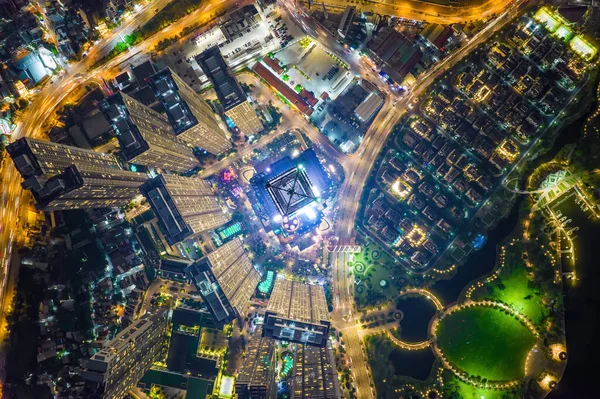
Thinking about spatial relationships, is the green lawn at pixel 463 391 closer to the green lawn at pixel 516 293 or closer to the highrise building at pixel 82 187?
the green lawn at pixel 516 293

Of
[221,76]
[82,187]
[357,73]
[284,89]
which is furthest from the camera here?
[357,73]

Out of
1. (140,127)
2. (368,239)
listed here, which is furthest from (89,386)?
(368,239)

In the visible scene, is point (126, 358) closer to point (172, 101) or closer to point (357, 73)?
point (172, 101)

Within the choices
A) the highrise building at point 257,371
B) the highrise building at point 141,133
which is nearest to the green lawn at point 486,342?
the highrise building at point 257,371

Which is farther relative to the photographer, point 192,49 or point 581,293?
point 192,49

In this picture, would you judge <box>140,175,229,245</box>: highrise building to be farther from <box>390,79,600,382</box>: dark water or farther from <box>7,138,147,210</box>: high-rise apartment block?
<box>390,79,600,382</box>: dark water

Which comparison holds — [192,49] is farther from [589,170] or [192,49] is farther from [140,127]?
[589,170]

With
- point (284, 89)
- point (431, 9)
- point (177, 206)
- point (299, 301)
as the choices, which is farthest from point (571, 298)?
point (177, 206)
